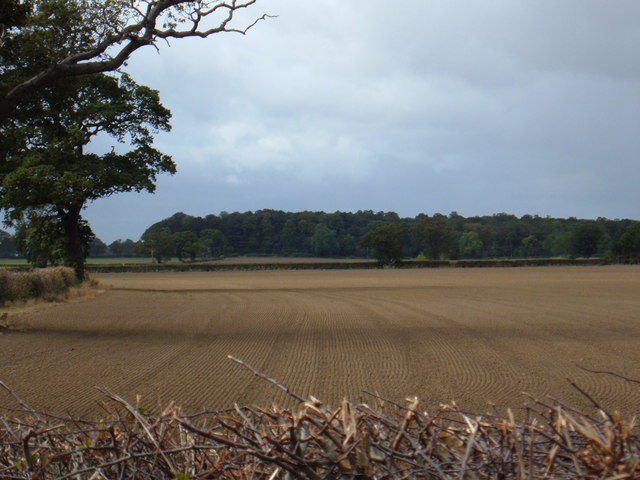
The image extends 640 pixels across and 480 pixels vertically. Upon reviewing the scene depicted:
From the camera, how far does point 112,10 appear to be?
18.7 metres

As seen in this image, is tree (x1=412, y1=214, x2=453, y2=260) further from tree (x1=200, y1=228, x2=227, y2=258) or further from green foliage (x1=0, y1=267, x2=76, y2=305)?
green foliage (x1=0, y1=267, x2=76, y2=305)

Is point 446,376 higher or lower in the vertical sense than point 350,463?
lower

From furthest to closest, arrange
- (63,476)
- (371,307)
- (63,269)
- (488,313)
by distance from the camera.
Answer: (63,269) < (371,307) < (488,313) < (63,476)

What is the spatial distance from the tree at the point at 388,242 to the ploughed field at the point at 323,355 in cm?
7573

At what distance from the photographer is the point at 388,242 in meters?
98.7

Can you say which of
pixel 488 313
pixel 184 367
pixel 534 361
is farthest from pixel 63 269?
pixel 534 361

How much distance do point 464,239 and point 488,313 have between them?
403 ft

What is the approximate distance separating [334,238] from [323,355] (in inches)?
4695

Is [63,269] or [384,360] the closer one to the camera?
[384,360]

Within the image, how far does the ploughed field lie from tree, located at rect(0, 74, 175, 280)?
851 cm

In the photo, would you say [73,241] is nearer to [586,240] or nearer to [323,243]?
[323,243]

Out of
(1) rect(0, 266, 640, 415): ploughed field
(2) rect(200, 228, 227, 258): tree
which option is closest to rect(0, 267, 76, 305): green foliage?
(1) rect(0, 266, 640, 415): ploughed field

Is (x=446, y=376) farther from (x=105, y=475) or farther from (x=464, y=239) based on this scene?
(x=464, y=239)

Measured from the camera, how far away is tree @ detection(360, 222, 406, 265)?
98625 mm
